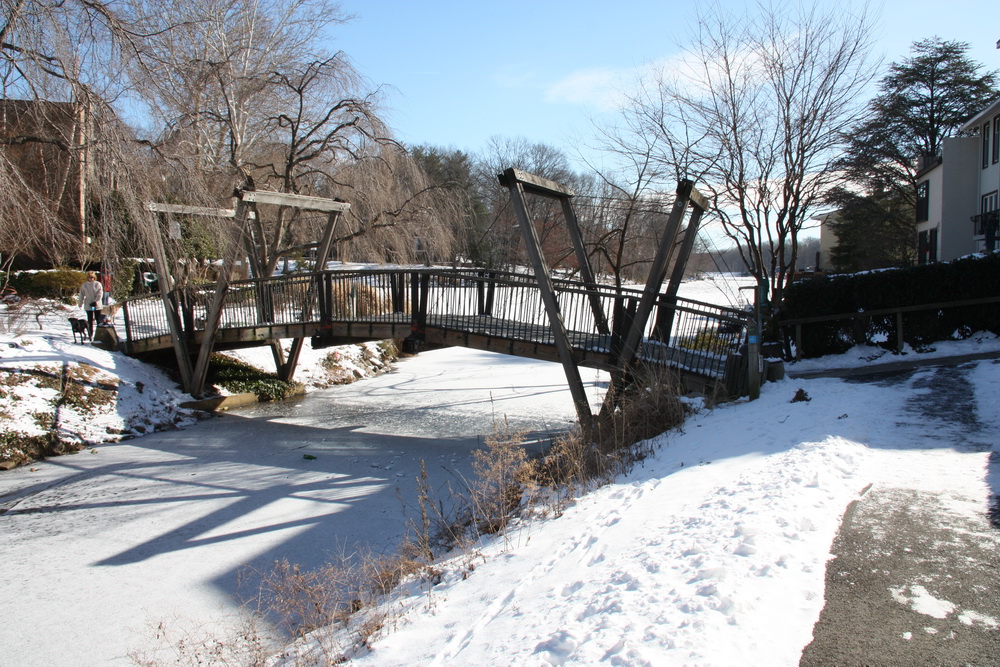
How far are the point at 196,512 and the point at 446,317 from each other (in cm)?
560

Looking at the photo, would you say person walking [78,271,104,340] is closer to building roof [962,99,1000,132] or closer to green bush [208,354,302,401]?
green bush [208,354,302,401]

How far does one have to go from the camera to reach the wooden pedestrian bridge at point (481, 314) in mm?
9664

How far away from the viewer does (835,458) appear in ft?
18.7

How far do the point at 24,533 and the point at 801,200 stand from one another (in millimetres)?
13609

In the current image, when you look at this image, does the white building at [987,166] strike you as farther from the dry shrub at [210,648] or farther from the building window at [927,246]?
the dry shrub at [210,648]

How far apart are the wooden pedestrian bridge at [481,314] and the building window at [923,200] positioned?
69.5ft

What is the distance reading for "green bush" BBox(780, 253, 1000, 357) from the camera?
1004cm

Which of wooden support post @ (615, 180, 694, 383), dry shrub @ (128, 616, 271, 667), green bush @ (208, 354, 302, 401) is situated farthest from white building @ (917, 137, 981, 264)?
dry shrub @ (128, 616, 271, 667)

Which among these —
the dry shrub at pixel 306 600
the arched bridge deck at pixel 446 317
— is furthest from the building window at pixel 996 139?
Result: the dry shrub at pixel 306 600

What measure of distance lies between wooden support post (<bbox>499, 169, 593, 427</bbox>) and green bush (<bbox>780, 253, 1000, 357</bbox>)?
3.65 m

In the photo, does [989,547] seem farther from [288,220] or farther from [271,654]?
[288,220]

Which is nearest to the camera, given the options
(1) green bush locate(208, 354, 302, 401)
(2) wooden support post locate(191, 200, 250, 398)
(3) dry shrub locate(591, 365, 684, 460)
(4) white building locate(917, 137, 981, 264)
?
(3) dry shrub locate(591, 365, 684, 460)

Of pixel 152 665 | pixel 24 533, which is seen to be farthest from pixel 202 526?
pixel 152 665

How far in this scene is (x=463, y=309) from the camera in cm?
1280
